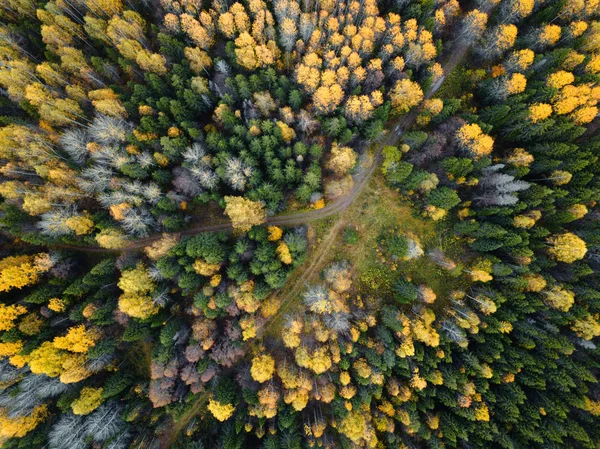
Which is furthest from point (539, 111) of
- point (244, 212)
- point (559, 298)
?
point (244, 212)

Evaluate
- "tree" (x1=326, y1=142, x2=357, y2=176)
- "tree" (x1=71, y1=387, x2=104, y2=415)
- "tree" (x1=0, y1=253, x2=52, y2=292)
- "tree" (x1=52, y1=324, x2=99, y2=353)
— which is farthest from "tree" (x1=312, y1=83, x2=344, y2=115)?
"tree" (x1=71, y1=387, x2=104, y2=415)

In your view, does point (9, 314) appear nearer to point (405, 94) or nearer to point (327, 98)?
point (327, 98)

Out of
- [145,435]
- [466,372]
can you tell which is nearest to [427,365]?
[466,372]

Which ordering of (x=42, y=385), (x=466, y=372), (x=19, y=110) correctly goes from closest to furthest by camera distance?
(x=42, y=385) → (x=466, y=372) → (x=19, y=110)

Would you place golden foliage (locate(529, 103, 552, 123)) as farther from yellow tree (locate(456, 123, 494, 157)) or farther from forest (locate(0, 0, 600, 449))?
yellow tree (locate(456, 123, 494, 157))

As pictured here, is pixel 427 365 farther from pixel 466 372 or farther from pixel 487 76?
pixel 487 76

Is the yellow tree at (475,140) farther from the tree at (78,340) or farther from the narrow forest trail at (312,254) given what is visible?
the tree at (78,340)

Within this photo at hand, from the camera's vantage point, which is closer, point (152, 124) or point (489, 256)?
point (152, 124)
